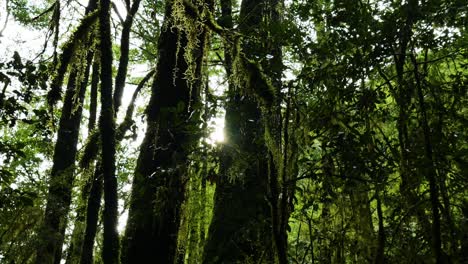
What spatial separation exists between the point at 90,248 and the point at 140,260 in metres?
0.60

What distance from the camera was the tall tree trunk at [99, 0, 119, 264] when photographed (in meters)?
3.22

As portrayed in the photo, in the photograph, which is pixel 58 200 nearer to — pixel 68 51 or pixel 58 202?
pixel 58 202

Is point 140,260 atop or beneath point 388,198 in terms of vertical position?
beneath

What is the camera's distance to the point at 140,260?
3.35 meters

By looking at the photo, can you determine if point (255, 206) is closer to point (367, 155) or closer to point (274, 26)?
point (367, 155)

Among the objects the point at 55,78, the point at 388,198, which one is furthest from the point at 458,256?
the point at 55,78

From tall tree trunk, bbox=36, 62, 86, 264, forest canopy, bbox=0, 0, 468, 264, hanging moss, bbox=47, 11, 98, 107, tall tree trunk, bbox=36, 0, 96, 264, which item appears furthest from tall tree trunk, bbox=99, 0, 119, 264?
tall tree trunk, bbox=36, 62, 86, 264

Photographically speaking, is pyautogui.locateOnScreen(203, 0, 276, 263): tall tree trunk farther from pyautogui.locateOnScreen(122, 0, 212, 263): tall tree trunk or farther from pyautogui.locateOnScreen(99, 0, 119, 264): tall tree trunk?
pyautogui.locateOnScreen(99, 0, 119, 264): tall tree trunk

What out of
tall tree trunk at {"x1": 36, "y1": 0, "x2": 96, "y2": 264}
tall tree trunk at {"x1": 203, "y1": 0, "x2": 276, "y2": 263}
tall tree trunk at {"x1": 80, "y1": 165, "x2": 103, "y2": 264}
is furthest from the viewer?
tall tree trunk at {"x1": 36, "y1": 0, "x2": 96, "y2": 264}

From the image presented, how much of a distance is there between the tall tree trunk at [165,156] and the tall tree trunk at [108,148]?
0.70 feet

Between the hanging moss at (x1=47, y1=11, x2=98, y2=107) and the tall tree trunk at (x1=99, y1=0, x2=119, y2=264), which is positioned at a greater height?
the hanging moss at (x1=47, y1=11, x2=98, y2=107)

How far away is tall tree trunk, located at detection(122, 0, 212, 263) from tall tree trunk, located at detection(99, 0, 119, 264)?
214 millimetres

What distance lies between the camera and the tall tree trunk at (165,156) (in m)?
3.43

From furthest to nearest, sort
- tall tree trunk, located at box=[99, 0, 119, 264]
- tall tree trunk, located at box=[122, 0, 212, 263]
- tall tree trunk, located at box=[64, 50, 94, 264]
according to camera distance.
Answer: tall tree trunk, located at box=[64, 50, 94, 264] → tall tree trunk, located at box=[122, 0, 212, 263] → tall tree trunk, located at box=[99, 0, 119, 264]
